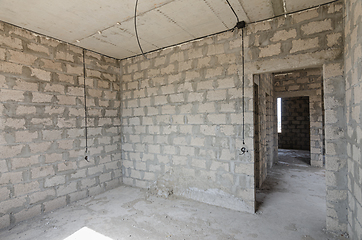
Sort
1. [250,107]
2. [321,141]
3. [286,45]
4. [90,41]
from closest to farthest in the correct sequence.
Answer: [286,45], [250,107], [90,41], [321,141]

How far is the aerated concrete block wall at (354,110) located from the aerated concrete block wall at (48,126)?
12.2ft

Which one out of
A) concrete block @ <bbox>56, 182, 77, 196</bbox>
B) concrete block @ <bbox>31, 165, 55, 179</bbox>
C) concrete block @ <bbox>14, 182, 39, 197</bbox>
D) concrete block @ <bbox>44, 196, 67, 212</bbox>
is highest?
concrete block @ <bbox>31, 165, 55, 179</bbox>

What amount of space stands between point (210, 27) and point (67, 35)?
7.13 feet

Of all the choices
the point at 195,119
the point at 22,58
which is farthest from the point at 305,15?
the point at 22,58

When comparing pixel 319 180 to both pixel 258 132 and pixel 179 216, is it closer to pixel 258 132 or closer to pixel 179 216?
pixel 258 132

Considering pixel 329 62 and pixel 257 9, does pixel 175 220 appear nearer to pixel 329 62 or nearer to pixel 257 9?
pixel 329 62

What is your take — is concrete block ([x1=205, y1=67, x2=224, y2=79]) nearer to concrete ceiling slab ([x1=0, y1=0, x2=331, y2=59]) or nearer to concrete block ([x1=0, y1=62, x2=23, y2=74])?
concrete ceiling slab ([x1=0, y1=0, x2=331, y2=59])

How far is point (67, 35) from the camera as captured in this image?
2.93m

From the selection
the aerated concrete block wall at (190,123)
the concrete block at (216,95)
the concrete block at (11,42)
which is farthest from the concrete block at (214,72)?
the concrete block at (11,42)

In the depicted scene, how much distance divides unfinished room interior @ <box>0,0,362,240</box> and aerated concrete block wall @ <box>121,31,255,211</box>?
0.02 meters

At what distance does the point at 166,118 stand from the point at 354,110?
255 cm

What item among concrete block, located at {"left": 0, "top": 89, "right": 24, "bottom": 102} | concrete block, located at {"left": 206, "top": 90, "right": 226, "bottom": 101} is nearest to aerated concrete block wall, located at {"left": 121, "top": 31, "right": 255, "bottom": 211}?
concrete block, located at {"left": 206, "top": 90, "right": 226, "bottom": 101}

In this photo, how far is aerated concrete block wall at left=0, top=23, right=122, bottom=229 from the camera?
257cm

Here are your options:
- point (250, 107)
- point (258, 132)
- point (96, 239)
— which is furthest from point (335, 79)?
point (96, 239)
